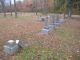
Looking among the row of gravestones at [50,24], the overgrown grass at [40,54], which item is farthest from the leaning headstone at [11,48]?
the row of gravestones at [50,24]

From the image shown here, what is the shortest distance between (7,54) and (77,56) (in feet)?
7.52

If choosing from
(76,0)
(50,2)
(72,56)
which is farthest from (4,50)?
(50,2)

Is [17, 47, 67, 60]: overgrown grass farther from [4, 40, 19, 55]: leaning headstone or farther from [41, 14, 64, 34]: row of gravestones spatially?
[41, 14, 64, 34]: row of gravestones

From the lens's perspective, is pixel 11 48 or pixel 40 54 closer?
pixel 11 48

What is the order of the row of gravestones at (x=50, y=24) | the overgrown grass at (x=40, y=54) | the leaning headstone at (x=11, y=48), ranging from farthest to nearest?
the row of gravestones at (x=50, y=24)
the leaning headstone at (x=11, y=48)
the overgrown grass at (x=40, y=54)

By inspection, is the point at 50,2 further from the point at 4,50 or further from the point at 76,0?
the point at 4,50

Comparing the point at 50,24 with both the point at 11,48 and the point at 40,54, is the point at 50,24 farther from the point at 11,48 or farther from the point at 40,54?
the point at 11,48

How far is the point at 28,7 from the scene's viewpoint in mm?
35969

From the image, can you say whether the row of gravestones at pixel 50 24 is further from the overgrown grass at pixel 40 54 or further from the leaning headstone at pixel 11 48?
the leaning headstone at pixel 11 48

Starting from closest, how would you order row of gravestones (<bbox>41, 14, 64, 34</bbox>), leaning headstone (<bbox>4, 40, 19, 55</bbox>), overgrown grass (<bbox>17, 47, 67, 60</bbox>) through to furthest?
overgrown grass (<bbox>17, 47, 67, 60</bbox>) < leaning headstone (<bbox>4, 40, 19, 55</bbox>) < row of gravestones (<bbox>41, 14, 64, 34</bbox>)

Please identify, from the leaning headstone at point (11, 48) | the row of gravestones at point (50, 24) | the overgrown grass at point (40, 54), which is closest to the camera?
the overgrown grass at point (40, 54)

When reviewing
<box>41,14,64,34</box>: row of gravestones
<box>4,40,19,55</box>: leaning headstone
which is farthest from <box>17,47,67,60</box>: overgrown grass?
<box>41,14,64,34</box>: row of gravestones

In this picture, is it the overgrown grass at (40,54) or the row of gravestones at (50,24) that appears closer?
the overgrown grass at (40,54)

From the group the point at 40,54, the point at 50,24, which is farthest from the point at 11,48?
the point at 50,24
